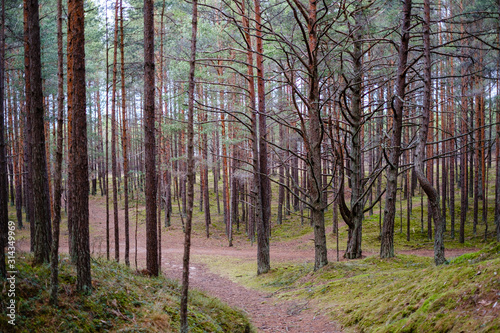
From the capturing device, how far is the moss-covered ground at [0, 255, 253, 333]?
455 centimetres

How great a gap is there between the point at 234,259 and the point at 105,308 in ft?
44.4

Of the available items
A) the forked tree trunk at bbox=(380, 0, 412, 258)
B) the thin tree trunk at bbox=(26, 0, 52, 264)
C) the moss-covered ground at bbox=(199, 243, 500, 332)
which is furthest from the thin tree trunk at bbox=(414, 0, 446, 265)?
the thin tree trunk at bbox=(26, 0, 52, 264)

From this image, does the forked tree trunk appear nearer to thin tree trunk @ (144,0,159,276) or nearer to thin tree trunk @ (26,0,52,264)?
thin tree trunk @ (144,0,159,276)

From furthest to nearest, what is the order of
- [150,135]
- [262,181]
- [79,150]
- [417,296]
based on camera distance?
[262,181] → [150,135] → [79,150] → [417,296]

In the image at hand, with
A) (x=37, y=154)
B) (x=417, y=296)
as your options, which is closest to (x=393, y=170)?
(x=417, y=296)

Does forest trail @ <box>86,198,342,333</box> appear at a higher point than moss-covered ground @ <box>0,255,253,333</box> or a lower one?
lower

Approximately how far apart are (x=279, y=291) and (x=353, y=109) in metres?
6.73

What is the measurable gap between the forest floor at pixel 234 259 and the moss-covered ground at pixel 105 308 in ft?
3.68

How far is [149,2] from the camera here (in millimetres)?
9102

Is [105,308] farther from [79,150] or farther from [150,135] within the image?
[150,135]

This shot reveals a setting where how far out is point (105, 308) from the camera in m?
5.46

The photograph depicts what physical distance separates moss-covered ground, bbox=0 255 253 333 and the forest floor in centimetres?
112

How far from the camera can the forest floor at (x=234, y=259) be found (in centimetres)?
716

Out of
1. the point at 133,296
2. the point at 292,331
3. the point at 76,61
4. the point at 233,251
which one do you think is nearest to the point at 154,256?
the point at 133,296
